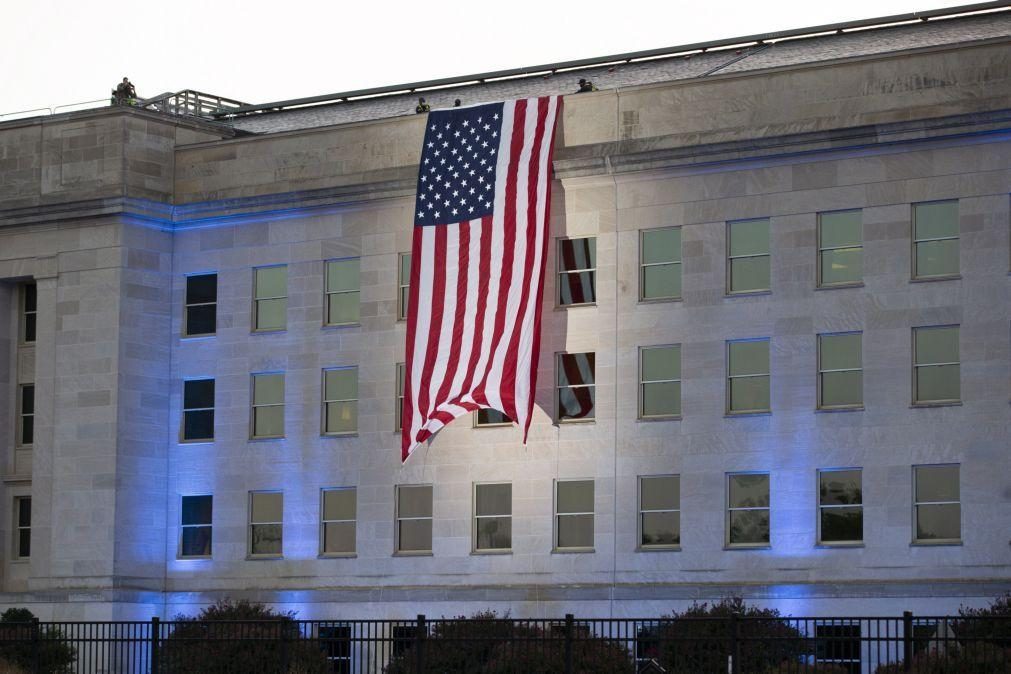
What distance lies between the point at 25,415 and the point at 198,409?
20.2 ft

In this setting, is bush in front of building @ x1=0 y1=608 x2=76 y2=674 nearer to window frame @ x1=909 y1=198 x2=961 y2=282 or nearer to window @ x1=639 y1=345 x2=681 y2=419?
window @ x1=639 y1=345 x2=681 y2=419

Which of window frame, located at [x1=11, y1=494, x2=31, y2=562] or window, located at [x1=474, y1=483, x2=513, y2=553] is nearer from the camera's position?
window, located at [x1=474, y1=483, x2=513, y2=553]

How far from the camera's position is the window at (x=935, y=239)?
55.4 metres

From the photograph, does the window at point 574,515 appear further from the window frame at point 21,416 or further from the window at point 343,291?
the window frame at point 21,416

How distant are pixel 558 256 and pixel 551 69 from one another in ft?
28.0

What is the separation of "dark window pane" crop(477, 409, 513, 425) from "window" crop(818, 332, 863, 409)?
959 centimetres

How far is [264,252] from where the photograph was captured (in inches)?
2591

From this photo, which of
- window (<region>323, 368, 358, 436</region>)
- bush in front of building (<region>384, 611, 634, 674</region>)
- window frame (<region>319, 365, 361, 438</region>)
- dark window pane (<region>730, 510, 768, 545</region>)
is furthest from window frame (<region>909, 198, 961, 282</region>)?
window (<region>323, 368, 358, 436</region>)

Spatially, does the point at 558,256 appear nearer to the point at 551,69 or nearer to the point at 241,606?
the point at 551,69

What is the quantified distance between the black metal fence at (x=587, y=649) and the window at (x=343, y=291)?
11.0 metres

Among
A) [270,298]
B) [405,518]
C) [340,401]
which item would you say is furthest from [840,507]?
[270,298]

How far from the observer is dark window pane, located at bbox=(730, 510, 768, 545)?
57062mm

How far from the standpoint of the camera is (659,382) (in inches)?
2333

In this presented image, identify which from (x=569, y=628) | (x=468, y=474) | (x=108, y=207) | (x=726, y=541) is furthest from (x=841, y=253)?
(x=108, y=207)
